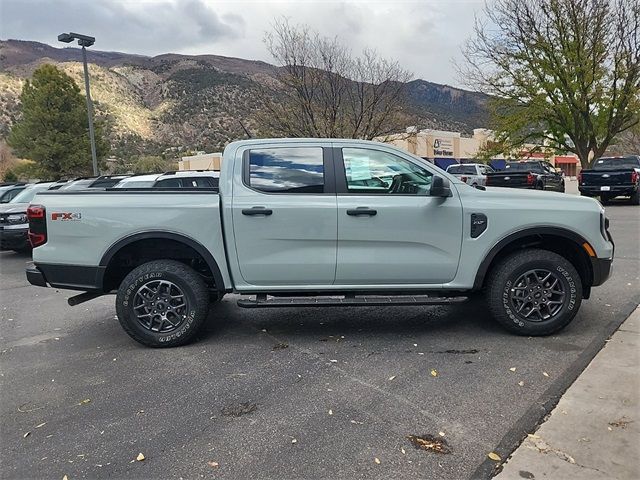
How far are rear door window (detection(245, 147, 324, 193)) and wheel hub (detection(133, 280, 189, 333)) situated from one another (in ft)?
4.14

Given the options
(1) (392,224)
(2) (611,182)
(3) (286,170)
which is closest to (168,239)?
(3) (286,170)

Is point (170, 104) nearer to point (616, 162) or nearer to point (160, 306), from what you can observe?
point (616, 162)

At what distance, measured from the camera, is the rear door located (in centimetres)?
470

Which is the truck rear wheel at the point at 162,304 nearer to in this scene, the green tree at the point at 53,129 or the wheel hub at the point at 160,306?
the wheel hub at the point at 160,306

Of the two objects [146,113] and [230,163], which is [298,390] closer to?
[230,163]

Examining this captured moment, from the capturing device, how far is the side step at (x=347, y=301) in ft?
15.6

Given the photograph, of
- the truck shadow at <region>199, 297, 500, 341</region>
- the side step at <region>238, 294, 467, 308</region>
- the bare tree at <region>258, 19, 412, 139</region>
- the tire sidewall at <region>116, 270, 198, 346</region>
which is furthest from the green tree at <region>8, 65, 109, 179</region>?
the side step at <region>238, 294, 467, 308</region>

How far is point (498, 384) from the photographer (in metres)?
3.89

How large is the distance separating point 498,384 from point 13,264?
35.0 ft

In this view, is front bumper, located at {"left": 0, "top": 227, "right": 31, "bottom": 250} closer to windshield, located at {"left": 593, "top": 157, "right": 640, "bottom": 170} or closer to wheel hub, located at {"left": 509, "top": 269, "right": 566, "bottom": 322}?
A: wheel hub, located at {"left": 509, "top": 269, "right": 566, "bottom": 322}

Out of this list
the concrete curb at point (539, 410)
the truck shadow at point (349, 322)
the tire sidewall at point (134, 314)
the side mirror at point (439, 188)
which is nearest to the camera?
the concrete curb at point (539, 410)

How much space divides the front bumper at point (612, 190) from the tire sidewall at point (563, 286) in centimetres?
1555

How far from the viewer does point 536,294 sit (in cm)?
484

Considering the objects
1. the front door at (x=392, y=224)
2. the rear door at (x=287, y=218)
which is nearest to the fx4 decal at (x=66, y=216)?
the rear door at (x=287, y=218)
